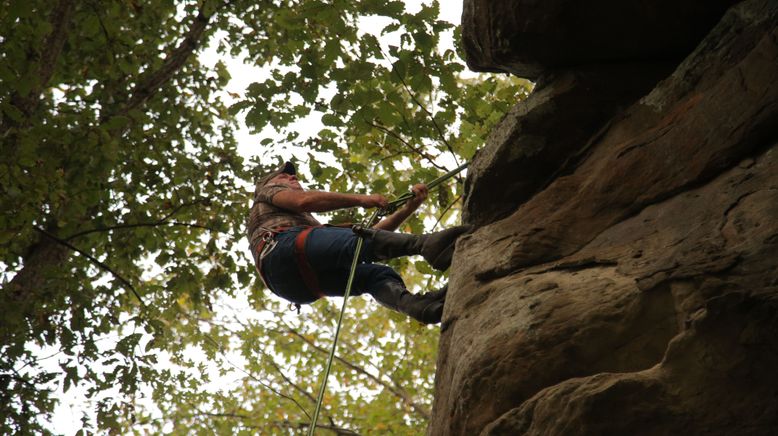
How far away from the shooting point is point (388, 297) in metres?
4.83

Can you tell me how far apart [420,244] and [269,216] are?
1371 millimetres

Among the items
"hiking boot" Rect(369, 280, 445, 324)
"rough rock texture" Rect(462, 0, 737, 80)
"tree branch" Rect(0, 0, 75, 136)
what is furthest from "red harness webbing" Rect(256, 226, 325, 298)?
"tree branch" Rect(0, 0, 75, 136)

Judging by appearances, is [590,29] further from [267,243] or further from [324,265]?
[267,243]

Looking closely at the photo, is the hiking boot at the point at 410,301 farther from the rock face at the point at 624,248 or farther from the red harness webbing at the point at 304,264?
the rock face at the point at 624,248

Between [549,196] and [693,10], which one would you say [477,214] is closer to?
[549,196]

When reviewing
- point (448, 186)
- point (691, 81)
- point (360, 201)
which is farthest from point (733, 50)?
point (448, 186)

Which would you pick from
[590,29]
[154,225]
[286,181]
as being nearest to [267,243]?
[286,181]

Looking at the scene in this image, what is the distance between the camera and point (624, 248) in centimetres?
301

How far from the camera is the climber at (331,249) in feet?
14.6

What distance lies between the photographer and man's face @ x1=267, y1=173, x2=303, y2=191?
5.59m

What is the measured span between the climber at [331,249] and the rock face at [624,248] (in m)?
0.56

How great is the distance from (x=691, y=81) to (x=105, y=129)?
5.29m

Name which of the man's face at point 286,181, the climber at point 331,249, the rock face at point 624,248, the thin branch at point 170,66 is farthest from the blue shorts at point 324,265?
the thin branch at point 170,66

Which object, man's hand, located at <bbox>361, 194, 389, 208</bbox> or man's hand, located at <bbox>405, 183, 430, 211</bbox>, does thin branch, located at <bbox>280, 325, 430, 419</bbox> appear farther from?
man's hand, located at <bbox>361, 194, 389, 208</bbox>
